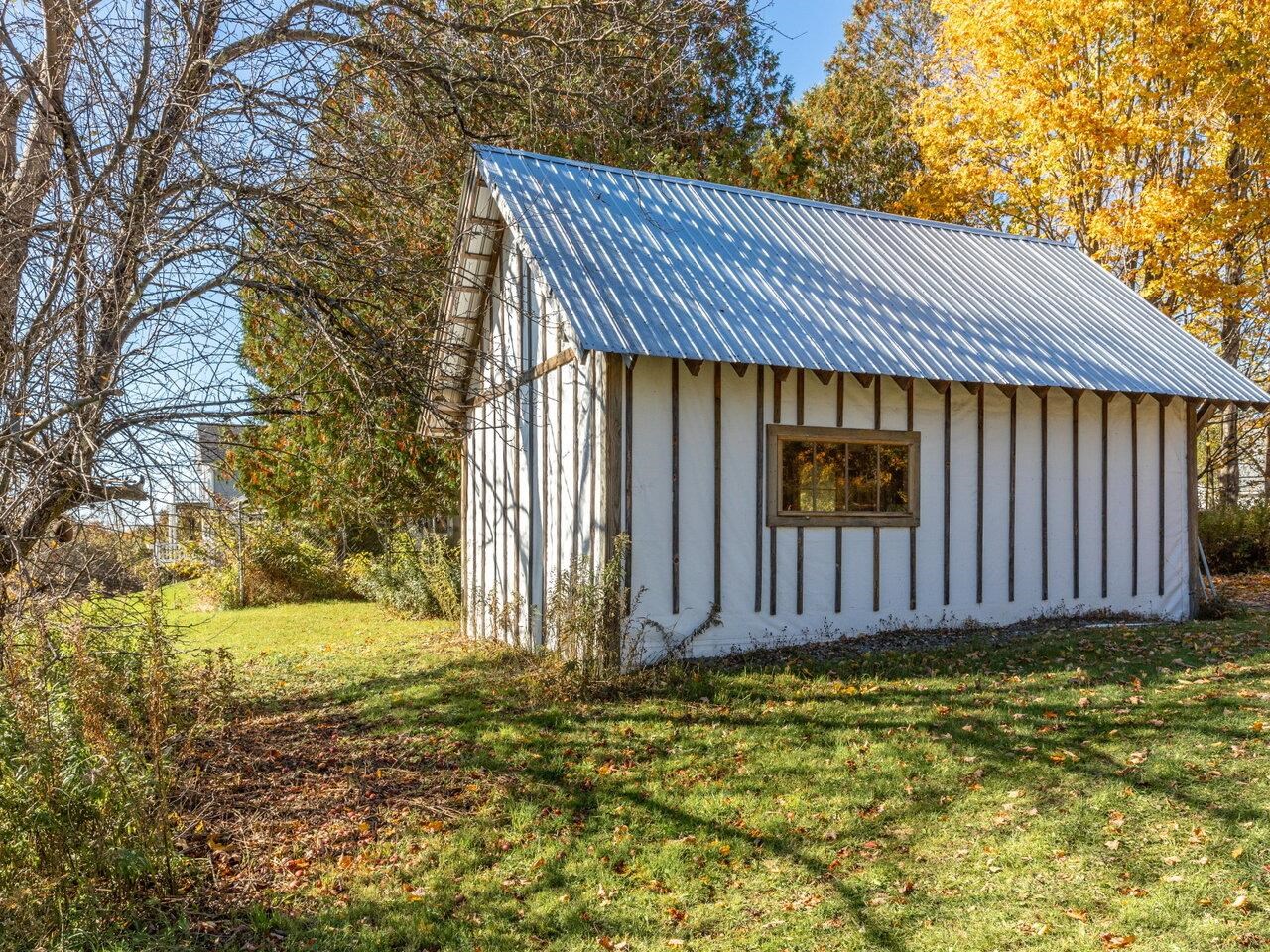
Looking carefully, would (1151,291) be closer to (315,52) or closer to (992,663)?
(992,663)

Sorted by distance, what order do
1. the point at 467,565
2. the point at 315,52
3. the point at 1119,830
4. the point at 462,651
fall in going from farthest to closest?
the point at 467,565
the point at 462,651
the point at 315,52
the point at 1119,830

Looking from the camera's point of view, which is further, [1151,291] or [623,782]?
[1151,291]

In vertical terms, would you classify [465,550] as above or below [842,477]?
below

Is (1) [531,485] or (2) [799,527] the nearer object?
(2) [799,527]

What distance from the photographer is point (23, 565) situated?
16.6ft

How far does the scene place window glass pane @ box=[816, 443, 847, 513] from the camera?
370 inches

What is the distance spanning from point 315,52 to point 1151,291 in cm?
1570

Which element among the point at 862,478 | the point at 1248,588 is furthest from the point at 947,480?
the point at 1248,588

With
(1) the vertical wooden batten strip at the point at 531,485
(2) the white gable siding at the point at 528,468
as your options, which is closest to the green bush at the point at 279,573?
(2) the white gable siding at the point at 528,468

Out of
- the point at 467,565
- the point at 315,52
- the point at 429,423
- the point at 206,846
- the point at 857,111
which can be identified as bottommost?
the point at 206,846

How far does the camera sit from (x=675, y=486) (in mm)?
8578

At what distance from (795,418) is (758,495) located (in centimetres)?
90

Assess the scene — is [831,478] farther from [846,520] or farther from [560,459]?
[560,459]

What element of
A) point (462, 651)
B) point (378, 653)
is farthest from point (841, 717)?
point (378, 653)
